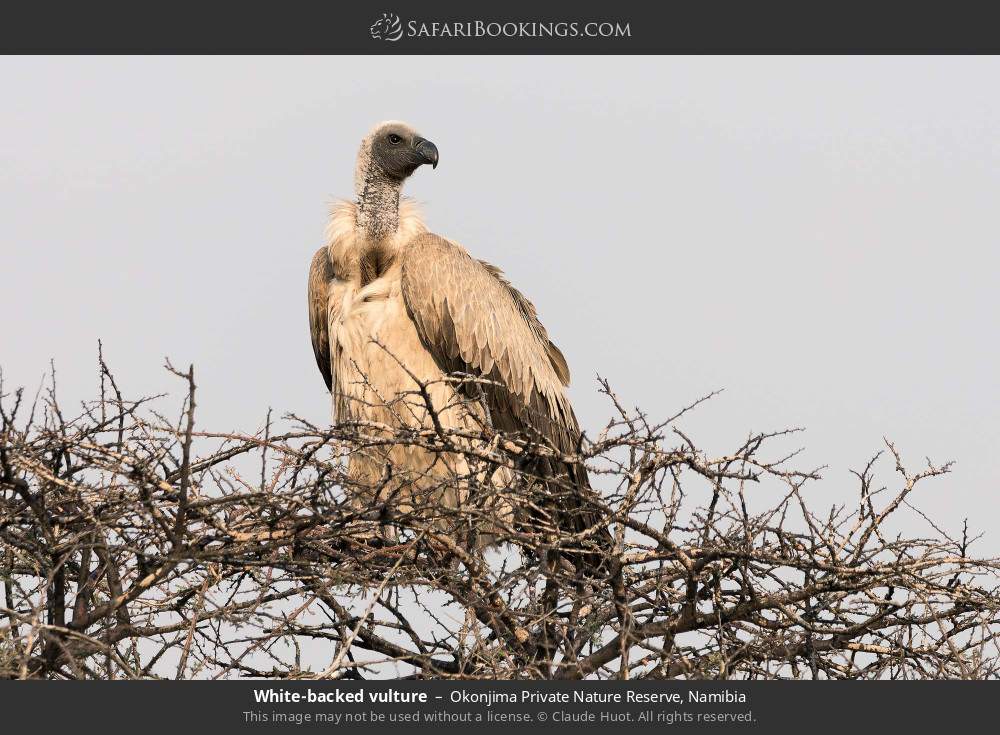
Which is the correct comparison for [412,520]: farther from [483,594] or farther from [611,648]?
[611,648]

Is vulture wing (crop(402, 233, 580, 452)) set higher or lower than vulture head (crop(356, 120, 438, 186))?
lower

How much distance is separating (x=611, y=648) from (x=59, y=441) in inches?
98.3

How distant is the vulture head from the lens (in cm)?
855

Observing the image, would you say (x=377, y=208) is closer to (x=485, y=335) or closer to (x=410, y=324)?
(x=410, y=324)

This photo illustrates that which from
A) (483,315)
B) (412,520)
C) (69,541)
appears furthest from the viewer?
(483,315)

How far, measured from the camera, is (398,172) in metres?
8.60

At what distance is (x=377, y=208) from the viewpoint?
27.4 ft

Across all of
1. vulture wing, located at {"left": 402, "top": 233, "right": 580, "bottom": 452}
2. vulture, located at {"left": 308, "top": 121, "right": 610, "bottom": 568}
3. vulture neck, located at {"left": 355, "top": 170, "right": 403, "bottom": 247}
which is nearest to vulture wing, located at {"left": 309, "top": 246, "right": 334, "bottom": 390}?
vulture, located at {"left": 308, "top": 121, "right": 610, "bottom": 568}

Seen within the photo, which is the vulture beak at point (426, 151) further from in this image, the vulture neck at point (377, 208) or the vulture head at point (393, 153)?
the vulture neck at point (377, 208)

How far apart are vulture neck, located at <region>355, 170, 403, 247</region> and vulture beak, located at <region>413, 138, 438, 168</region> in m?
0.27

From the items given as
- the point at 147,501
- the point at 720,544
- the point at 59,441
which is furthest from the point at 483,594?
the point at 59,441

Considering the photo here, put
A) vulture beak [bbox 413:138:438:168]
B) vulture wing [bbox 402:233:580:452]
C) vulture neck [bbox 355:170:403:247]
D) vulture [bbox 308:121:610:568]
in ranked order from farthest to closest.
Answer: vulture beak [bbox 413:138:438:168] → vulture neck [bbox 355:170:403:247] → vulture wing [bbox 402:233:580:452] → vulture [bbox 308:121:610:568]

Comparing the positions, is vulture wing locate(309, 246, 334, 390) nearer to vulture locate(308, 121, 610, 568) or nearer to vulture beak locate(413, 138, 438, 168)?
vulture locate(308, 121, 610, 568)
